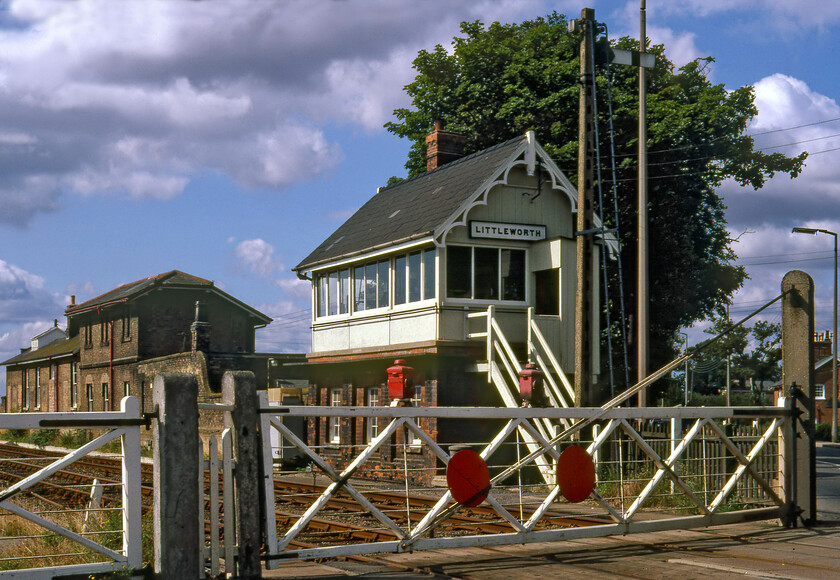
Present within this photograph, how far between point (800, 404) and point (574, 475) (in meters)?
4.02

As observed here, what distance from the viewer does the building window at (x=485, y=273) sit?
21584 millimetres

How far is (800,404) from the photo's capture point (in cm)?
1155

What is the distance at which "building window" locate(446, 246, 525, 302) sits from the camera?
21584 millimetres

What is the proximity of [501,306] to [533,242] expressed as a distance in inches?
71.1

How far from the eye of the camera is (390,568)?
847 cm

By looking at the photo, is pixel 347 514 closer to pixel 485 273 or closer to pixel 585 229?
pixel 585 229

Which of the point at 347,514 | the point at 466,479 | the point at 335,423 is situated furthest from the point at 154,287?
the point at 466,479

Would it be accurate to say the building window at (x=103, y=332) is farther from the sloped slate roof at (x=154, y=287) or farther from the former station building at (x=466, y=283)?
the former station building at (x=466, y=283)

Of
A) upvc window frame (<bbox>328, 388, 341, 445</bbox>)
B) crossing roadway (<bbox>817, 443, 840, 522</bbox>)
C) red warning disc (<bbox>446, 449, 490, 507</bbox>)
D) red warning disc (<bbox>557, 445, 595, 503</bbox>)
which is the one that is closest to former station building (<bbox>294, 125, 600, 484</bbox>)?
upvc window frame (<bbox>328, 388, 341, 445</bbox>)

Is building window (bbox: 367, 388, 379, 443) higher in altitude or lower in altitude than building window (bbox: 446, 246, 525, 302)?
lower

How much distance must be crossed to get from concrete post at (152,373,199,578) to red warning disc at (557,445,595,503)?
3458 mm

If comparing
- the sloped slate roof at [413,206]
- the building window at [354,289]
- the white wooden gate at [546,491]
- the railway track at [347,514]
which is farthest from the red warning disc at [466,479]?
the building window at [354,289]

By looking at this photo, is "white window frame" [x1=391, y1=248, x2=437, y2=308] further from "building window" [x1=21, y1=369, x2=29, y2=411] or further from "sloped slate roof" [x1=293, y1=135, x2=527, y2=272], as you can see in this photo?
"building window" [x1=21, y1=369, x2=29, y2=411]

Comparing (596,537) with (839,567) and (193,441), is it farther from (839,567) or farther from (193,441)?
(193,441)
